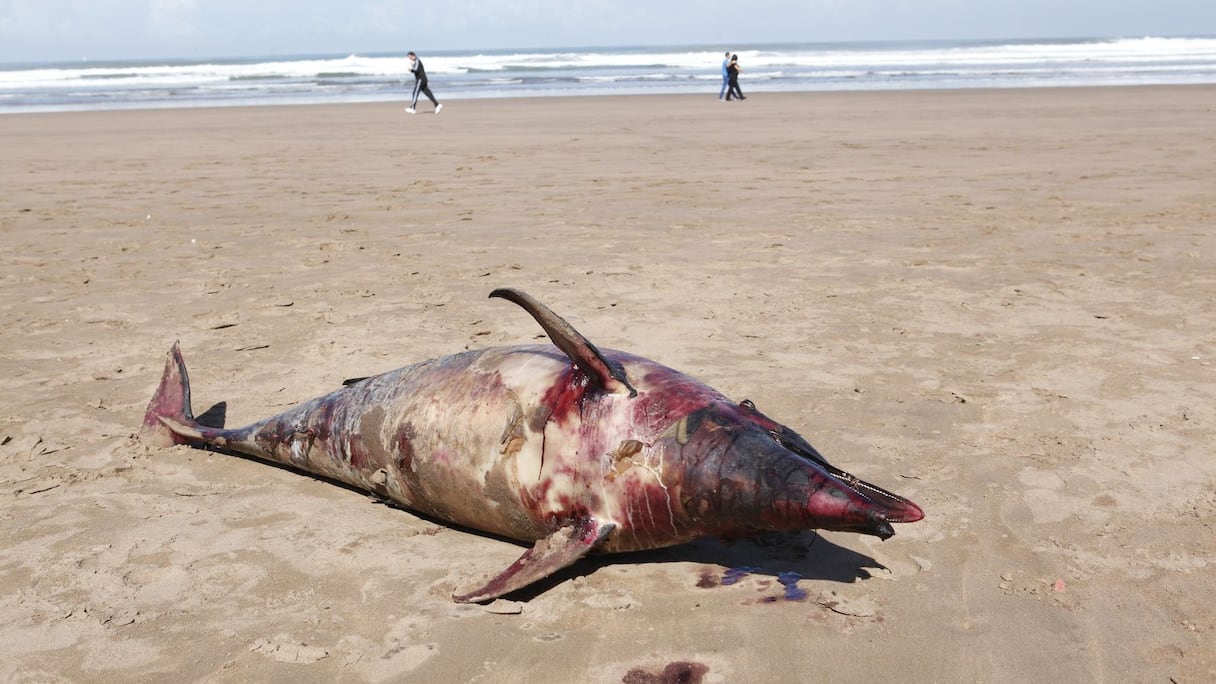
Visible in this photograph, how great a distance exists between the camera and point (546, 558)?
10.2 ft

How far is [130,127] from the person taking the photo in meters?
22.1

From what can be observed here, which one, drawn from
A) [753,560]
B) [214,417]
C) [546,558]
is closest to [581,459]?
[546,558]

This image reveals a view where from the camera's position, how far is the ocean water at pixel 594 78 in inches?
1319

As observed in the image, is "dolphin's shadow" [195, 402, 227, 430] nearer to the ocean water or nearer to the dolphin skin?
the dolphin skin

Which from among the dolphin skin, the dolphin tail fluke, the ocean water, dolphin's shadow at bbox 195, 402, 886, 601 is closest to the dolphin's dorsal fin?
the dolphin skin

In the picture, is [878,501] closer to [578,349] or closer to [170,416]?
[578,349]

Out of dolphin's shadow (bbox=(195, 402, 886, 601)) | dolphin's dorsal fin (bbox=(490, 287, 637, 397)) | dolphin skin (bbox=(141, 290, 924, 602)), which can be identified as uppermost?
dolphin's dorsal fin (bbox=(490, 287, 637, 397))

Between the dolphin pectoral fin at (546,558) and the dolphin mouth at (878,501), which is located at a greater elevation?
the dolphin mouth at (878,501)

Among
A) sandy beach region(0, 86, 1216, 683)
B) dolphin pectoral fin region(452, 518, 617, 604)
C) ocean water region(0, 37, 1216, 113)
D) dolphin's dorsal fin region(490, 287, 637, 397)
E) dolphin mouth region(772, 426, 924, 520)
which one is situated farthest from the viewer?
ocean water region(0, 37, 1216, 113)

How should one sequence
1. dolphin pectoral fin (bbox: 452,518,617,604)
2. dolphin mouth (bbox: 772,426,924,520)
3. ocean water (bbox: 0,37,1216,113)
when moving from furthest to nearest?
ocean water (bbox: 0,37,1216,113) < dolphin pectoral fin (bbox: 452,518,617,604) < dolphin mouth (bbox: 772,426,924,520)

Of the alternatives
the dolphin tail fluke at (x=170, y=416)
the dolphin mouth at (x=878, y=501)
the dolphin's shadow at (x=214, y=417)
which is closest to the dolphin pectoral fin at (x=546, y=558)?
the dolphin mouth at (x=878, y=501)

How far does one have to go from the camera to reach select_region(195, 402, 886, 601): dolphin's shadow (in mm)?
3256

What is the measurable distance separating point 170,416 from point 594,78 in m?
41.0

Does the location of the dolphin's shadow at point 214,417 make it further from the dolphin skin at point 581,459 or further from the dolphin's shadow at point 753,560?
the dolphin's shadow at point 753,560
